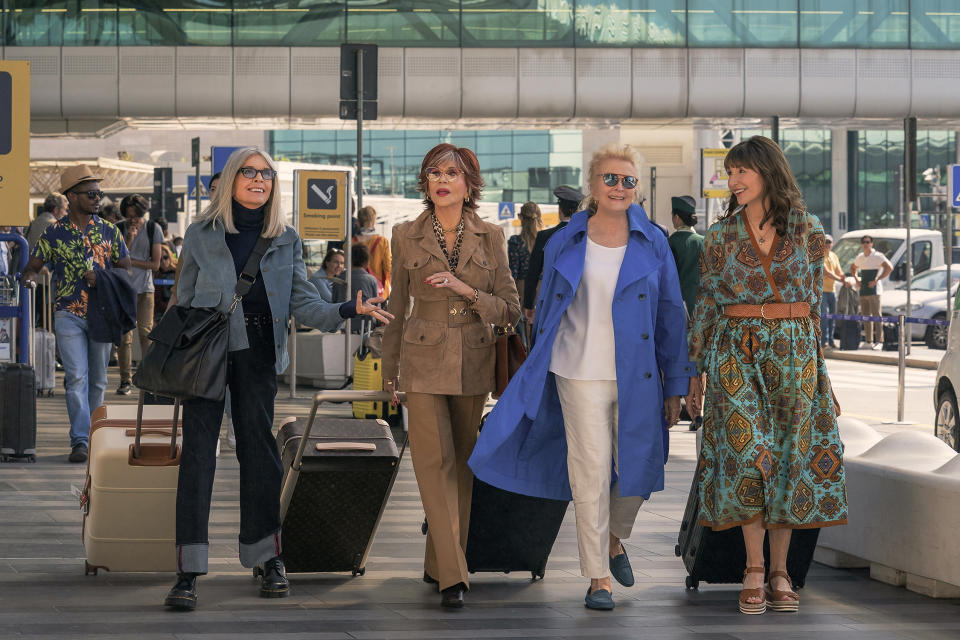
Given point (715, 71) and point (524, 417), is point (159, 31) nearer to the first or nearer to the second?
point (715, 71)

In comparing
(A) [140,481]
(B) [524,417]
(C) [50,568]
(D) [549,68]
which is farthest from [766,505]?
(D) [549,68]

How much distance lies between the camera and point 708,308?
6262 mm

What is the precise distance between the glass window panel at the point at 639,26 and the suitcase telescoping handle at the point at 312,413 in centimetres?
2320

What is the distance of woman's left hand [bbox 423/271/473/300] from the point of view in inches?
234

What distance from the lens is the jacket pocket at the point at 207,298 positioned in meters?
6.07

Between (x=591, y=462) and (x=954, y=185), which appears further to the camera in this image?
(x=954, y=185)

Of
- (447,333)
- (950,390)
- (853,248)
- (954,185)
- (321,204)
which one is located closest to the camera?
(447,333)

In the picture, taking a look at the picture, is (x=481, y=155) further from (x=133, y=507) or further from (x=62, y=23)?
(x=133, y=507)

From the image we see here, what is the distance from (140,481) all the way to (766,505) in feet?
8.48

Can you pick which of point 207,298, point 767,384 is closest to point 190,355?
point 207,298

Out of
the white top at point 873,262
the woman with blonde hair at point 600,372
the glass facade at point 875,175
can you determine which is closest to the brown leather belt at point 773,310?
the woman with blonde hair at point 600,372

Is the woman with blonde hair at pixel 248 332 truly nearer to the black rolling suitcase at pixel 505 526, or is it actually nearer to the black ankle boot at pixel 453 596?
the black ankle boot at pixel 453 596

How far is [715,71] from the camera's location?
28.7 m

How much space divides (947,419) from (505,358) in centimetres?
592
